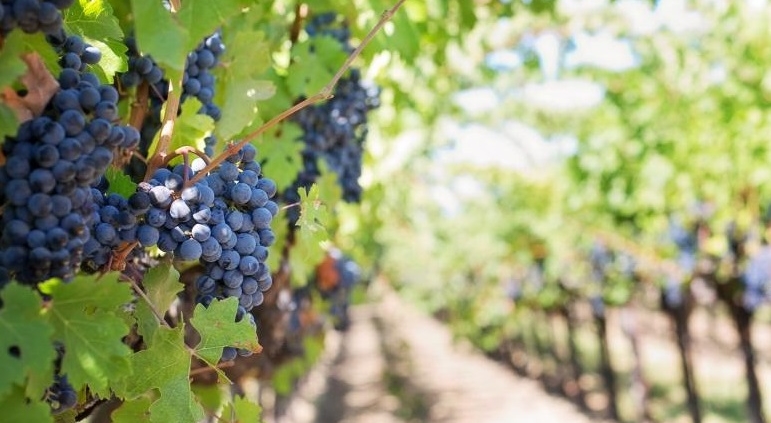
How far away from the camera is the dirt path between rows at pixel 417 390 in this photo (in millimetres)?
14344

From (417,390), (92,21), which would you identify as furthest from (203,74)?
(417,390)

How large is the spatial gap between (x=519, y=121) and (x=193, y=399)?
32.2ft

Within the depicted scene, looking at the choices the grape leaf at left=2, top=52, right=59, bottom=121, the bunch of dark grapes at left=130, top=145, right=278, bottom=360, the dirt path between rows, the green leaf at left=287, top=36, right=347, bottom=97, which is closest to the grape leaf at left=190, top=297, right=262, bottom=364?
the bunch of dark grapes at left=130, top=145, right=278, bottom=360

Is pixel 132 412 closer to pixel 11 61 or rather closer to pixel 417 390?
pixel 11 61

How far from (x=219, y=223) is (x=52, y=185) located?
29 centimetres

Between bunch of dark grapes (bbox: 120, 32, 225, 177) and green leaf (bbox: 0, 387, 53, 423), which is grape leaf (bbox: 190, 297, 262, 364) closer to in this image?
green leaf (bbox: 0, 387, 53, 423)

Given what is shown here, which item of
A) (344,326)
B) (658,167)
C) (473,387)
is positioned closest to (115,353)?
(344,326)

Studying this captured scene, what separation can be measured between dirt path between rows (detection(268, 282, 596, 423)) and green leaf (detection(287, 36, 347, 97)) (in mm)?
6746

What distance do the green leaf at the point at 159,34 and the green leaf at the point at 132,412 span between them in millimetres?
656

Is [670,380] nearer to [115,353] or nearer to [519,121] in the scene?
[519,121]

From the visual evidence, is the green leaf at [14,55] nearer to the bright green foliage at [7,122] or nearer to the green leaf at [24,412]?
the bright green foliage at [7,122]

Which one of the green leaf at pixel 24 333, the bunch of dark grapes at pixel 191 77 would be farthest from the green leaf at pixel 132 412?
the bunch of dark grapes at pixel 191 77

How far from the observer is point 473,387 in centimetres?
1805

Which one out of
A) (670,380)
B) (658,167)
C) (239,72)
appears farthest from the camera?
(670,380)
